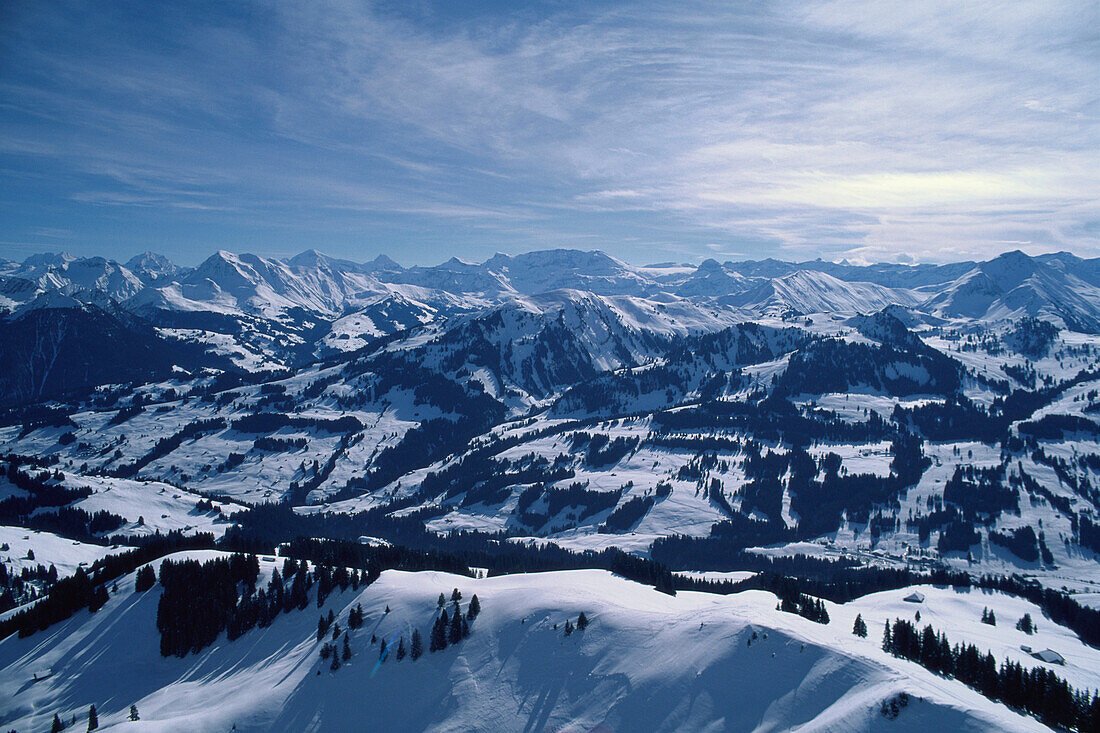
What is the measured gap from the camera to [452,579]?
129250mm

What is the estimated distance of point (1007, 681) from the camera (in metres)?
73.9

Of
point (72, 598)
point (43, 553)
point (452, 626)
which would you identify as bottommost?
point (43, 553)

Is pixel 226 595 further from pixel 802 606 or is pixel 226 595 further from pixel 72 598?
pixel 802 606

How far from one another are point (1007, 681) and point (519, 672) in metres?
65.7

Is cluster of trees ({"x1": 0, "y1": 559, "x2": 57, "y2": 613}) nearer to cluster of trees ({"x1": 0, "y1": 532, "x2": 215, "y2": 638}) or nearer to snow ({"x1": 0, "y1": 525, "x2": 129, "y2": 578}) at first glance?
snow ({"x1": 0, "y1": 525, "x2": 129, "y2": 578})

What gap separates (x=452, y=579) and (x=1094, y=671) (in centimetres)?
12237

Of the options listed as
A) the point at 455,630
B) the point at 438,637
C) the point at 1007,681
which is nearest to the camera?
the point at 1007,681

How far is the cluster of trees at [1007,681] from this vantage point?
67.1 m

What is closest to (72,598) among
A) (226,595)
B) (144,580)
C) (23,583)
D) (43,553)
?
(144,580)

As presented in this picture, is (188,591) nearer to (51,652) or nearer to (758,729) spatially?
(51,652)

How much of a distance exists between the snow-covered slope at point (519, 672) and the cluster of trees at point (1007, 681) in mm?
4159

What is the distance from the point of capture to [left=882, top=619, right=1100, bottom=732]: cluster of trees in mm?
67062

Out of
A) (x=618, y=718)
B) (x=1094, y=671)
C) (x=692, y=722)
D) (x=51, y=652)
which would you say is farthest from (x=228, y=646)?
(x=1094, y=671)

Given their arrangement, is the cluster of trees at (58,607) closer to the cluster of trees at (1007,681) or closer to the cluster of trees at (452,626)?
the cluster of trees at (452,626)
